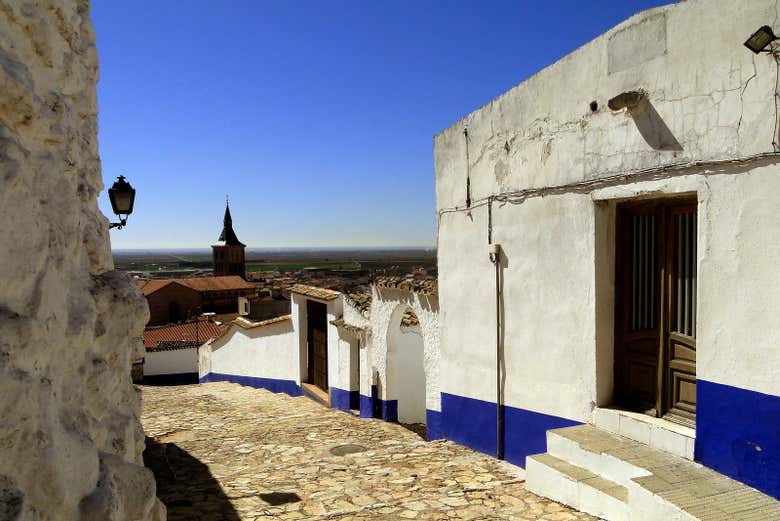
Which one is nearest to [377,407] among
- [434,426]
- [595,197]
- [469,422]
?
[434,426]

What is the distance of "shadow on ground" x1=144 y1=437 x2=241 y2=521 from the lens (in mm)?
4574

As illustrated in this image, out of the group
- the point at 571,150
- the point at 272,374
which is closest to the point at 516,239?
the point at 571,150

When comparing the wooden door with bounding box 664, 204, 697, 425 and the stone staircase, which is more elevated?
the wooden door with bounding box 664, 204, 697, 425

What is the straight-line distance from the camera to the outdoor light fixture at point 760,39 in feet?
11.2

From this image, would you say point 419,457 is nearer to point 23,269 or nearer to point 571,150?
point 571,150

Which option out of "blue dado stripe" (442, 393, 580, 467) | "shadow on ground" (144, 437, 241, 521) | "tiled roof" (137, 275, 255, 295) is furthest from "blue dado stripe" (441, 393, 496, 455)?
"tiled roof" (137, 275, 255, 295)

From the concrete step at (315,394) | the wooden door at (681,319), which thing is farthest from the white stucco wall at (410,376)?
the wooden door at (681,319)

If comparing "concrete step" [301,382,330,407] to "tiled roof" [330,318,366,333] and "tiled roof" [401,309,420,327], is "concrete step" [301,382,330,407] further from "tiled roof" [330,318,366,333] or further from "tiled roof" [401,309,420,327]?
"tiled roof" [401,309,420,327]

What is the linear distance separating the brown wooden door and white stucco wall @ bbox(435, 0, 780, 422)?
21.2 feet

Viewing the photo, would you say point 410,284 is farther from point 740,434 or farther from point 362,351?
point 740,434

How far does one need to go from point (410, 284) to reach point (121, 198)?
14.1ft

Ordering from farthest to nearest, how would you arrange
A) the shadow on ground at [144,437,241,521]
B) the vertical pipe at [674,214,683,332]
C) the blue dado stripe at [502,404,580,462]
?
the blue dado stripe at [502,404,580,462]
the shadow on ground at [144,437,241,521]
the vertical pipe at [674,214,683,332]

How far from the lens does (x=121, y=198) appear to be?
6492 millimetres

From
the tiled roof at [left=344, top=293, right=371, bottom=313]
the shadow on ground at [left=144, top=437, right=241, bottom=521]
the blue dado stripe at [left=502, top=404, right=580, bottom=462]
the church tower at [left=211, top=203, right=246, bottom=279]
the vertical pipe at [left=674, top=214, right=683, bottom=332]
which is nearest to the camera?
the vertical pipe at [left=674, top=214, right=683, bottom=332]
